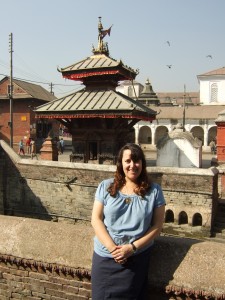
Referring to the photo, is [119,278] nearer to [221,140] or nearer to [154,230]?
[154,230]

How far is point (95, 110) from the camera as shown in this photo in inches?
543

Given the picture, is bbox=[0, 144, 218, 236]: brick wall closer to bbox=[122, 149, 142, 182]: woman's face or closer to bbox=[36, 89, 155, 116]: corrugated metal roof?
bbox=[36, 89, 155, 116]: corrugated metal roof

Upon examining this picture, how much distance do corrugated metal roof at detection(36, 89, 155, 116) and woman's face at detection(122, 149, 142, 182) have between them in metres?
10.6

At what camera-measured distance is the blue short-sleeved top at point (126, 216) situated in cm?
258

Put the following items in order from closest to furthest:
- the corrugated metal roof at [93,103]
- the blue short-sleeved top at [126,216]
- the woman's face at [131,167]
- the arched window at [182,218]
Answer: the blue short-sleeved top at [126,216] → the woman's face at [131,167] → the arched window at [182,218] → the corrugated metal roof at [93,103]

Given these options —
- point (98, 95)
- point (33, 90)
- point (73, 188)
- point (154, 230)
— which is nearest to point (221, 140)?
point (98, 95)

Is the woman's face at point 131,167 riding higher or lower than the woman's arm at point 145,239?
higher

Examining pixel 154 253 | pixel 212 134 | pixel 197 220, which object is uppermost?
pixel 212 134

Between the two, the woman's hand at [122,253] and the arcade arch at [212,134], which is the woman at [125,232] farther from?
the arcade arch at [212,134]

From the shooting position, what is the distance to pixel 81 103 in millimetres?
14625

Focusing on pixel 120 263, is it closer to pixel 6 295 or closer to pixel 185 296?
pixel 185 296

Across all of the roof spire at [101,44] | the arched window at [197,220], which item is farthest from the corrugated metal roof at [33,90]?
the arched window at [197,220]

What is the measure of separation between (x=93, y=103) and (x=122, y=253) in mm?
12322

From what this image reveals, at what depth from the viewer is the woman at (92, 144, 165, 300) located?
8.28ft
